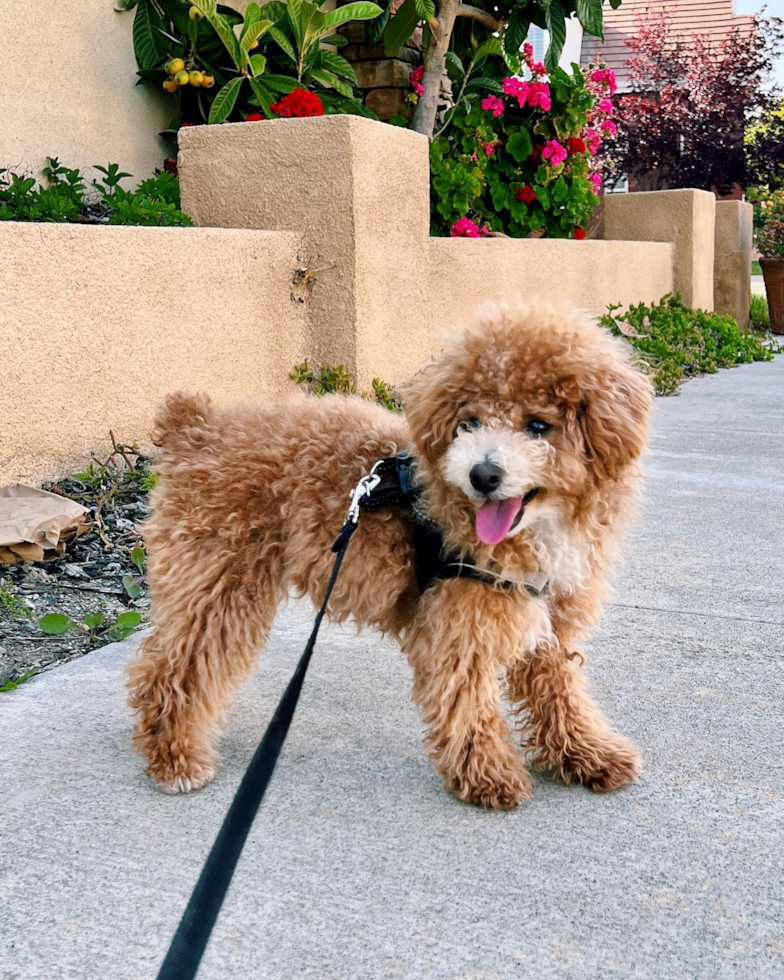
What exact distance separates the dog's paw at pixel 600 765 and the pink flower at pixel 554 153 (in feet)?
26.7

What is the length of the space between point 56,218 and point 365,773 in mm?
4159

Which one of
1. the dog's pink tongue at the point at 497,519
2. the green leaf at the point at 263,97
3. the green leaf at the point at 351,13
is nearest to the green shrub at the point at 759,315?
the green leaf at the point at 351,13

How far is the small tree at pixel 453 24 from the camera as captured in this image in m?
8.52

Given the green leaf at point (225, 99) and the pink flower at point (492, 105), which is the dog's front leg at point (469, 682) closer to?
the green leaf at point (225, 99)

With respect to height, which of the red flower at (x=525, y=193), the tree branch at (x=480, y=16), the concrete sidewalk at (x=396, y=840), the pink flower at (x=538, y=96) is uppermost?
the tree branch at (x=480, y=16)

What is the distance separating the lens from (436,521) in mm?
2664

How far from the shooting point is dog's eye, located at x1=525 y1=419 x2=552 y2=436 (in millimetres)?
2457

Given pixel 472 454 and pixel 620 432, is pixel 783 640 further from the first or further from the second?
pixel 472 454

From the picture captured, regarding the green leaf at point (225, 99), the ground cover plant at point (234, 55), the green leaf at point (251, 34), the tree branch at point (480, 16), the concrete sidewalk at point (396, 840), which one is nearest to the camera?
the concrete sidewalk at point (396, 840)

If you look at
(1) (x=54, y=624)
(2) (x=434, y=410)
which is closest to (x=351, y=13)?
(1) (x=54, y=624)

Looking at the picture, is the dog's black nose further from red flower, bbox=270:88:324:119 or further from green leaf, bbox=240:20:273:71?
green leaf, bbox=240:20:273:71

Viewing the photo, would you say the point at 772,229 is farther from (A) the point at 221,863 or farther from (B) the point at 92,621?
(A) the point at 221,863

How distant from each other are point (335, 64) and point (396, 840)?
6945 mm

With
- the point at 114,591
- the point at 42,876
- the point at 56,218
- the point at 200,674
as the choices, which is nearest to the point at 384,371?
the point at 56,218
